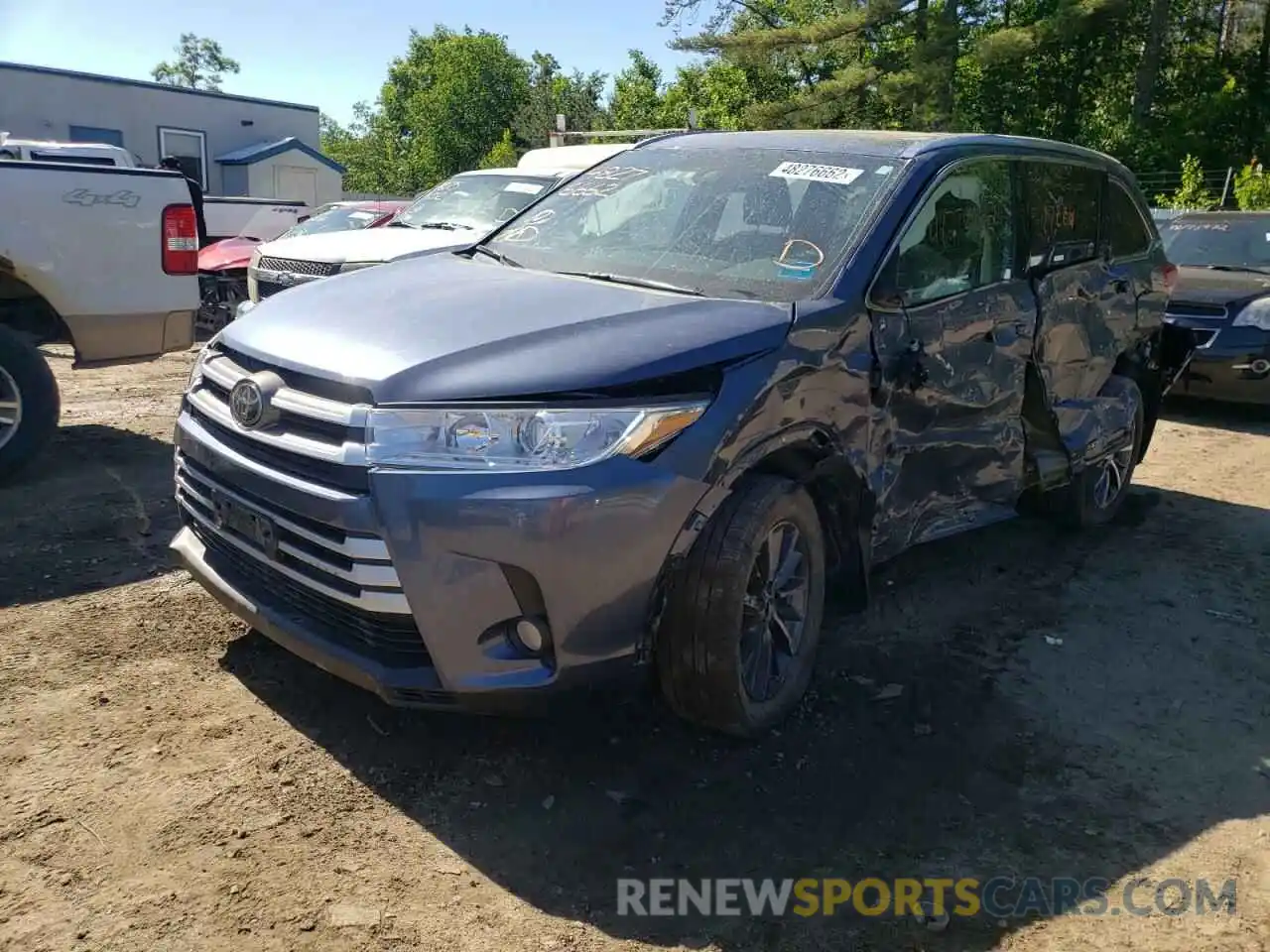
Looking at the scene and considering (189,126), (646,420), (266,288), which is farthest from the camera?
(189,126)

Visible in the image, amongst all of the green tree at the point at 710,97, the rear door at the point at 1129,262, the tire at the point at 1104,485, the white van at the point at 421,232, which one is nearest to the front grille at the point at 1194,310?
the rear door at the point at 1129,262

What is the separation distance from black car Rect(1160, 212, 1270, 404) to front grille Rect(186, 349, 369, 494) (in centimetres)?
699

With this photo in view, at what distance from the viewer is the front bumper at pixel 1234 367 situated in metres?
8.23

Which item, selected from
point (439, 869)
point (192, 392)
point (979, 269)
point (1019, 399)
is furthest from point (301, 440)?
point (1019, 399)

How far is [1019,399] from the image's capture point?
175 inches

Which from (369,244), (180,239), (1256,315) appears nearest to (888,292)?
(180,239)

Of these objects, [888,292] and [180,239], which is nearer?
[888,292]

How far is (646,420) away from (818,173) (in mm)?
1622

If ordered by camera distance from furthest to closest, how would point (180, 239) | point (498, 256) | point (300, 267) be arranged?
point (300, 267) → point (180, 239) → point (498, 256)

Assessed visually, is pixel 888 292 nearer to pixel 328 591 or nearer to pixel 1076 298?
pixel 1076 298

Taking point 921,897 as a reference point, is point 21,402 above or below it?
above

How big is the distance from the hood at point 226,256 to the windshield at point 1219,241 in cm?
982

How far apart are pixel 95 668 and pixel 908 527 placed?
116 inches

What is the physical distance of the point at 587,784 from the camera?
3096 millimetres
